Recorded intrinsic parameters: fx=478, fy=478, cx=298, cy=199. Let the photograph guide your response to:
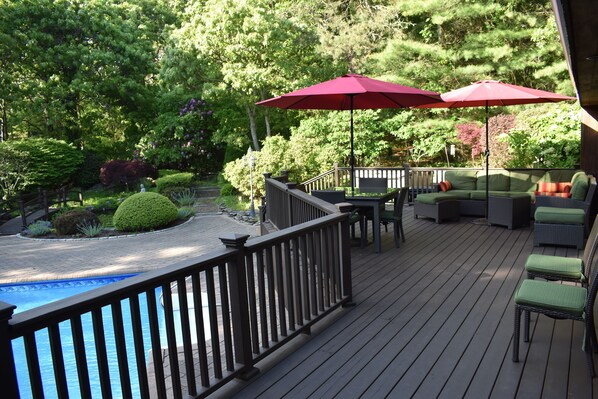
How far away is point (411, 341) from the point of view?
3.42 metres

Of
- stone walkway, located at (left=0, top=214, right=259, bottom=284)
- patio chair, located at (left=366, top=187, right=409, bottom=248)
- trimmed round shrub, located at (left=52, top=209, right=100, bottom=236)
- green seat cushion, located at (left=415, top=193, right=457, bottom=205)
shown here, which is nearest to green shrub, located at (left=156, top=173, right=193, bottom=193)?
stone walkway, located at (left=0, top=214, right=259, bottom=284)

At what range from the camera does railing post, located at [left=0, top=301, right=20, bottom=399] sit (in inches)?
66.8

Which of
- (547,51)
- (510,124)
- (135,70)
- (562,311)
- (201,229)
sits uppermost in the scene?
(135,70)

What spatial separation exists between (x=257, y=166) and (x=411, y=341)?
11.9 m

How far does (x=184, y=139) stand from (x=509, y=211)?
15.8 meters

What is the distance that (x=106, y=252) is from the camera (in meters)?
10.7

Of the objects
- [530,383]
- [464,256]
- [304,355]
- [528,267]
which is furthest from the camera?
[464,256]

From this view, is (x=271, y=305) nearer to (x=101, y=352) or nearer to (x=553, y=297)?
(x=101, y=352)

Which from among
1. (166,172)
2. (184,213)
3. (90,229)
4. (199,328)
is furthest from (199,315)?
(166,172)

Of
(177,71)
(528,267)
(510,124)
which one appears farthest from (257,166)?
(528,267)

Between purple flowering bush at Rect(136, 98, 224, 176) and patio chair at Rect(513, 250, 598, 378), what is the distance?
18671mm

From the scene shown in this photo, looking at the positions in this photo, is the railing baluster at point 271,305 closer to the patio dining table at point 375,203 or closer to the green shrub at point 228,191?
the patio dining table at point 375,203

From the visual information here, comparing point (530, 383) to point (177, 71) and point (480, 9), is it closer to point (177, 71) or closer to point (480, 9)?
point (480, 9)

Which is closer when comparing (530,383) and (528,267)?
(530,383)
